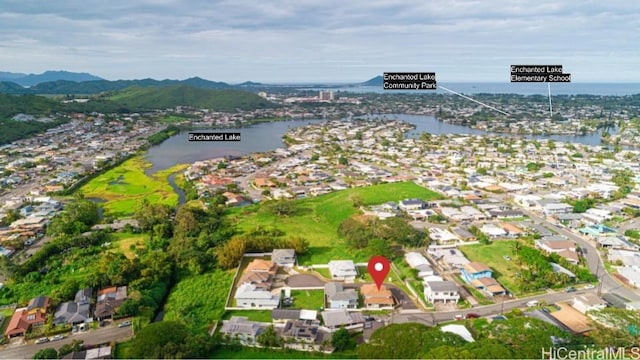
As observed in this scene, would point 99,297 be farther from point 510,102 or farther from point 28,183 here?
point 510,102

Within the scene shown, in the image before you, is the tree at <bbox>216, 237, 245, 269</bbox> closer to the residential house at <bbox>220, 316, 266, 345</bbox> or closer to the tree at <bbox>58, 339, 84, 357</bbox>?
the residential house at <bbox>220, 316, 266, 345</bbox>

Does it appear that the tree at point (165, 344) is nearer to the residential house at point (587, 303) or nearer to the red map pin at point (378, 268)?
the red map pin at point (378, 268)

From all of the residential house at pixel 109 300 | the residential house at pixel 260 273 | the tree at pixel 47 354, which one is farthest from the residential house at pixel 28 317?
the residential house at pixel 260 273

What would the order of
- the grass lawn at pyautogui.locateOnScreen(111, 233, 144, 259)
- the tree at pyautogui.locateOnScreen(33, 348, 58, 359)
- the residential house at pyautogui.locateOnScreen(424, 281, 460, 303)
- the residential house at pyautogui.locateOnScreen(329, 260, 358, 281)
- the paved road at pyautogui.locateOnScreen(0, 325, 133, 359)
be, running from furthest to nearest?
the grass lawn at pyautogui.locateOnScreen(111, 233, 144, 259) → the residential house at pyautogui.locateOnScreen(329, 260, 358, 281) → the residential house at pyautogui.locateOnScreen(424, 281, 460, 303) → the paved road at pyautogui.locateOnScreen(0, 325, 133, 359) → the tree at pyautogui.locateOnScreen(33, 348, 58, 359)

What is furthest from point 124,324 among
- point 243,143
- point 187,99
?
point 187,99

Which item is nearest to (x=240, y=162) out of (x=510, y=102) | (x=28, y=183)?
(x=28, y=183)

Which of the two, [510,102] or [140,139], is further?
[510,102]

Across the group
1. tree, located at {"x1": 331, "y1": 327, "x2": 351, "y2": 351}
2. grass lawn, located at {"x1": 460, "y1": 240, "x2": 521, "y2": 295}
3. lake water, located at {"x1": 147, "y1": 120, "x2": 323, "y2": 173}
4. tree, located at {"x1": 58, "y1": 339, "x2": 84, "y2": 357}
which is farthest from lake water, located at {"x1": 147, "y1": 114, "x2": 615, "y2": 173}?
tree, located at {"x1": 331, "y1": 327, "x2": 351, "y2": 351}
